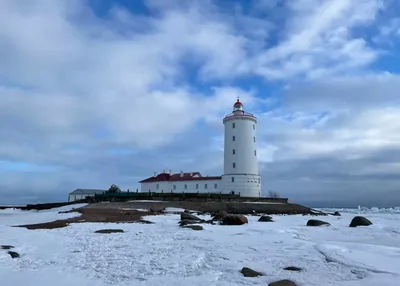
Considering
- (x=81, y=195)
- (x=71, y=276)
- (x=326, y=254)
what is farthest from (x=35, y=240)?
(x=81, y=195)

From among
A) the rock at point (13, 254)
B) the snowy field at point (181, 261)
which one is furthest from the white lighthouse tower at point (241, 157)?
the rock at point (13, 254)

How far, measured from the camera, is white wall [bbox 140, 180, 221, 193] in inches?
2403

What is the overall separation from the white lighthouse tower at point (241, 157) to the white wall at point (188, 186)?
8.00 feet

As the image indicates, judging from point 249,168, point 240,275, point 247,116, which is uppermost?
point 247,116

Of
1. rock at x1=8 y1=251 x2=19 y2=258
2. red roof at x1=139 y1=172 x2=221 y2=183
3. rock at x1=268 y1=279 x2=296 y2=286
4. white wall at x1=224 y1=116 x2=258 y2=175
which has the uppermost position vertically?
white wall at x1=224 y1=116 x2=258 y2=175

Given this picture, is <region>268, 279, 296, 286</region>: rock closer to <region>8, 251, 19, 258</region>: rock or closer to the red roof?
<region>8, 251, 19, 258</region>: rock

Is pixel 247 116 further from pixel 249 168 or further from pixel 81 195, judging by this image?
pixel 81 195

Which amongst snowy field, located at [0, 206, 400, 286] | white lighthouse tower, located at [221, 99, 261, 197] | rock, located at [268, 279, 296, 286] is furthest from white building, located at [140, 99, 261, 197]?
rock, located at [268, 279, 296, 286]

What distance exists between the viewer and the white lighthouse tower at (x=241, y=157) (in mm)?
57750

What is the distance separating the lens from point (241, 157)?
58281mm

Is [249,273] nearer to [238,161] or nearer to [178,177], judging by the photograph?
[238,161]

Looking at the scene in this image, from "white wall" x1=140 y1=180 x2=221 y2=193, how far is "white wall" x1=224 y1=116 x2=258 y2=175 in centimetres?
346

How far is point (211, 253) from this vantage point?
1152 cm

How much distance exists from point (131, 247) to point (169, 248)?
4.03 feet
